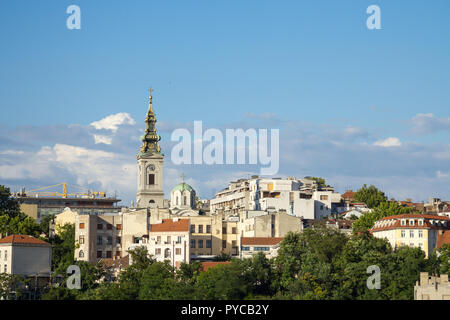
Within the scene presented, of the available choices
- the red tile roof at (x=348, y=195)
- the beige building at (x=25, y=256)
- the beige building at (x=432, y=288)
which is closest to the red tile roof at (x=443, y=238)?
the beige building at (x=432, y=288)

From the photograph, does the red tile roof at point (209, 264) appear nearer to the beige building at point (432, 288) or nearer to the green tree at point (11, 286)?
the green tree at point (11, 286)

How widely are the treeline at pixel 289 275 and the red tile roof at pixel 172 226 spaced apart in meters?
7.17

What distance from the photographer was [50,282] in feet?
441

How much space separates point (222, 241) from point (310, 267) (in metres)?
25.6

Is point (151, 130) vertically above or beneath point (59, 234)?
above

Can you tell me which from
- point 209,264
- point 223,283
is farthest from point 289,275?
point 209,264

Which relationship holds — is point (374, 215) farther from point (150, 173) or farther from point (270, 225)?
point (150, 173)

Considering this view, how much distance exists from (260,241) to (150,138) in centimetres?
4534

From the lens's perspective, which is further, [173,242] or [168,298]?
[173,242]

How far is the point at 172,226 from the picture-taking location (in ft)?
469

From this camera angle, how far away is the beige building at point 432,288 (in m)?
115

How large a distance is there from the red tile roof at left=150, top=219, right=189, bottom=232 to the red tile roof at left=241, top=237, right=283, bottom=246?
7016mm
